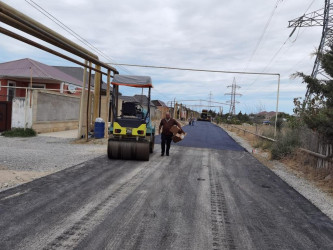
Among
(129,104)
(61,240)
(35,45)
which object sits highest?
(35,45)

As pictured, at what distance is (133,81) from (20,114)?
9436mm

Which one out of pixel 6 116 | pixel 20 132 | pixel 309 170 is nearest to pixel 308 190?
pixel 309 170

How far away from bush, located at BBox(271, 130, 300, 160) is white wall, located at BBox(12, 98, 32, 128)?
44.3 ft

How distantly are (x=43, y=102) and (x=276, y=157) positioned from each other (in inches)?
545

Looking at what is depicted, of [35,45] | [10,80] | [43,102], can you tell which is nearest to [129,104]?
[35,45]

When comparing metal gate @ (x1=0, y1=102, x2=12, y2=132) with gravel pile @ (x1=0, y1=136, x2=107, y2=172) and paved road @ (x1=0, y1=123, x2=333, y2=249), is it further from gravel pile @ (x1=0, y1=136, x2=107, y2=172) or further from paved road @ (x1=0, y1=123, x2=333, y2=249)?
paved road @ (x1=0, y1=123, x2=333, y2=249)

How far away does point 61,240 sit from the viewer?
4.24 metres

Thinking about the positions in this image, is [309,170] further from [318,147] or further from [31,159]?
[31,159]

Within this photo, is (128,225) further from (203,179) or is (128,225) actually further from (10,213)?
(203,179)

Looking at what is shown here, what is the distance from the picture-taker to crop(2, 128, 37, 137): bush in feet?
57.6

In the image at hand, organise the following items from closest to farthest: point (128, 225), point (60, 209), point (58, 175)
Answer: point (128, 225) < point (60, 209) < point (58, 175)

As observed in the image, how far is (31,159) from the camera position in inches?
423

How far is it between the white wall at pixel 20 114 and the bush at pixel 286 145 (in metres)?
13.5

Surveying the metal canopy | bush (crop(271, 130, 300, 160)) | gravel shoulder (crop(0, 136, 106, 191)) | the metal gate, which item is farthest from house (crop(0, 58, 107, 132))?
bush (crop(271, 130, 300, 160))
